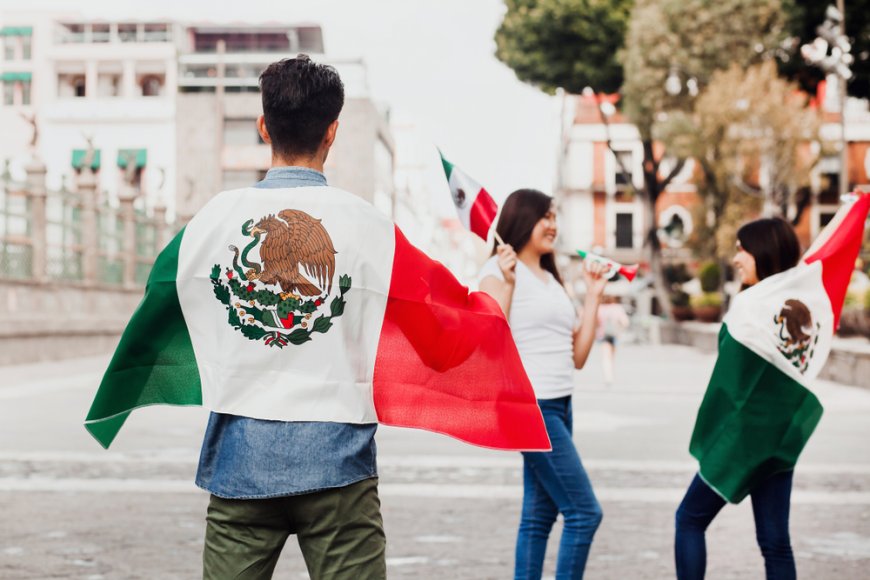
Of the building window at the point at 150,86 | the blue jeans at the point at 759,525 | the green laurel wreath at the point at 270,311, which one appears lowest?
the blue jeans at the point at 759,525

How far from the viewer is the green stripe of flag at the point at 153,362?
3125mm

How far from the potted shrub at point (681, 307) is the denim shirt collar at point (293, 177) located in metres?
46.0

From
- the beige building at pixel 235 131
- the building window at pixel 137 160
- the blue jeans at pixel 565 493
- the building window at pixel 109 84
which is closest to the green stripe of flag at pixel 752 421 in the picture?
the blue jeans at pixel 565 493

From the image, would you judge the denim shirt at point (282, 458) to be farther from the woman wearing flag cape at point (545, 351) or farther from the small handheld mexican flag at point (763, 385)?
the small handheld mexican flag at point (763, 385)

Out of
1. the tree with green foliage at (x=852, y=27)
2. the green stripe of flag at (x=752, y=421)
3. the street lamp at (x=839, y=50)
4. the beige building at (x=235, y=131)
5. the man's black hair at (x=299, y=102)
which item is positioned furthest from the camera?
the beige building at (x=235, y=131)

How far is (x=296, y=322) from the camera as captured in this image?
3006 mm

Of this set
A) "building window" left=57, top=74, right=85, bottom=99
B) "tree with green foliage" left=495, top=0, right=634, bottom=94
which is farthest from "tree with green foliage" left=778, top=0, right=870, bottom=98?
"building window" left=57, top=74, right=85, bottom=99

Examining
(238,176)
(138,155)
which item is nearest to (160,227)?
(238,176)

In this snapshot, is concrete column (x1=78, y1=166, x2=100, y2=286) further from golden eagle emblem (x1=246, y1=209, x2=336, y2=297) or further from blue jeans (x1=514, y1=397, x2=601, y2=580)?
golden eagle emblem (x1=246, y1=209, x2=336, y2=297)

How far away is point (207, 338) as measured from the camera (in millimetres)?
3137

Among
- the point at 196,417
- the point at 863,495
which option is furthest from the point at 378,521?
the point at 196,417

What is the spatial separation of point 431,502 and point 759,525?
12.0ft

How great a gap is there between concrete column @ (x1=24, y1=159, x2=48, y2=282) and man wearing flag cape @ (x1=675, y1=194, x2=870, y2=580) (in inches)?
781

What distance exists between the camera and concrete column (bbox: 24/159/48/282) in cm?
2308
